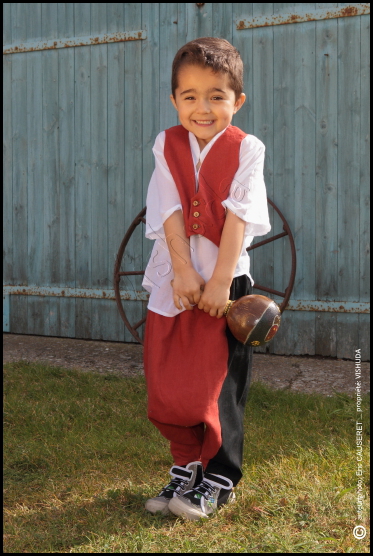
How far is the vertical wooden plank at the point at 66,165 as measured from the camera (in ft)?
Result: 15.4

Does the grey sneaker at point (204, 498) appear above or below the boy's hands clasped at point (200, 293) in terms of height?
below

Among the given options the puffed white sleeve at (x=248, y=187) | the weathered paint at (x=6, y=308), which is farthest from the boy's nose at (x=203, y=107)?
the weathered paint at (x=6, y=308)

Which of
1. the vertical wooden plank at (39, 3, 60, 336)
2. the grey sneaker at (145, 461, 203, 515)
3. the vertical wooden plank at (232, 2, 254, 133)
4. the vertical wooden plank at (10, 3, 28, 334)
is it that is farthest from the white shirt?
the vertical wooden plank at (10, 3, 28, 334)

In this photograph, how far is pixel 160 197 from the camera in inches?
81.4

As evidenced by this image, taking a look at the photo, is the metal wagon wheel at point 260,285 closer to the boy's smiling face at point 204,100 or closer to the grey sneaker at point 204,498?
the grey sneaker at point 204,498

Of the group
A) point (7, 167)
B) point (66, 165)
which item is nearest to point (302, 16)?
point (66, 165)

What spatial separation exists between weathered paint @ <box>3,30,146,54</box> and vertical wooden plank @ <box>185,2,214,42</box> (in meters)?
0.33

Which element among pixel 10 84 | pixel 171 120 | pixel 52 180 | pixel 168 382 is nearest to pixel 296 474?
pixel 168 382

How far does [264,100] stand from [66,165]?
1509mm

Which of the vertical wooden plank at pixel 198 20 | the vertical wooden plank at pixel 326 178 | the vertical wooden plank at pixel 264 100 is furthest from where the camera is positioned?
the vertical wooden plank at pixel 198 20

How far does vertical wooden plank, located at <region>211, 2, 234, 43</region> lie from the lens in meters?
4.24

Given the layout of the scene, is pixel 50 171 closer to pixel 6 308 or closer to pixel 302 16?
pixel 6 308

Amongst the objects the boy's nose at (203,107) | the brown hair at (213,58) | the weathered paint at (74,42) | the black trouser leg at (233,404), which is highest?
the weathered paint at (74,42)

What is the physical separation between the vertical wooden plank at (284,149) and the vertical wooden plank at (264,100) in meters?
0.03
